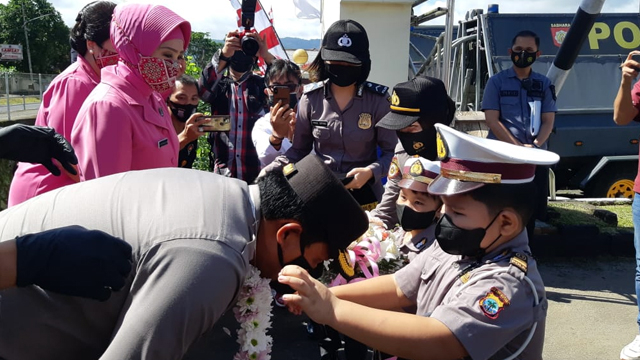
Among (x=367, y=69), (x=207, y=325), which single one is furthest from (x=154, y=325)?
(x=367, y=69)

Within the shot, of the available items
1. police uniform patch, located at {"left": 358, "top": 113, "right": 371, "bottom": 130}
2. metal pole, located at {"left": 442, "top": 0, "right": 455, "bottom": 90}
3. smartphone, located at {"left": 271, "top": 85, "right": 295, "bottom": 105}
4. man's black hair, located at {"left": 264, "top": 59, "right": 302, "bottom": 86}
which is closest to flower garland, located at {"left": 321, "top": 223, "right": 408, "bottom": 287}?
police uniform patch, located at {"left": 358, "top": 113, "right": 371, "bottom": 130}

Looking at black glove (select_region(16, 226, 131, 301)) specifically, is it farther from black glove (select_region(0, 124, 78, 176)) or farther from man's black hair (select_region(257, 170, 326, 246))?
black glove (select_region(0, 124, 78, 176))

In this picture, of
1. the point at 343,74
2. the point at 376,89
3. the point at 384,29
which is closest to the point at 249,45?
the point at 343,74

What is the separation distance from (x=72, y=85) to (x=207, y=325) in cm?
180

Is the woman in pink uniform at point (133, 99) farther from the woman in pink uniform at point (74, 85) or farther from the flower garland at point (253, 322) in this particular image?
the flower garland at point (253, 322)

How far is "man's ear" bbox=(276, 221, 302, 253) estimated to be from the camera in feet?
5.30

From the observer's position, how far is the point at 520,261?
1.84m

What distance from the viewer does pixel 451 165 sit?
192 centimetres

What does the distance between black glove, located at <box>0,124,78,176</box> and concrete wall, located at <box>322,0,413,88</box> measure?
6010mm

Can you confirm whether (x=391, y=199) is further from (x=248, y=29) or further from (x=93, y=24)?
(x=248, y=29)

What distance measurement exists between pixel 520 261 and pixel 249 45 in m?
3.18

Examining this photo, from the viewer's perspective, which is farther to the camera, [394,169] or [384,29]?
[384,29]

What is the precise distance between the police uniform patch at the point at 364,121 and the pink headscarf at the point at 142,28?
1.39 metres

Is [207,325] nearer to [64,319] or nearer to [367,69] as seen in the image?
[64,319]
